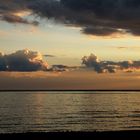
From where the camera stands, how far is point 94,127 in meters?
64.7

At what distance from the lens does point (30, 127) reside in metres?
64.6
